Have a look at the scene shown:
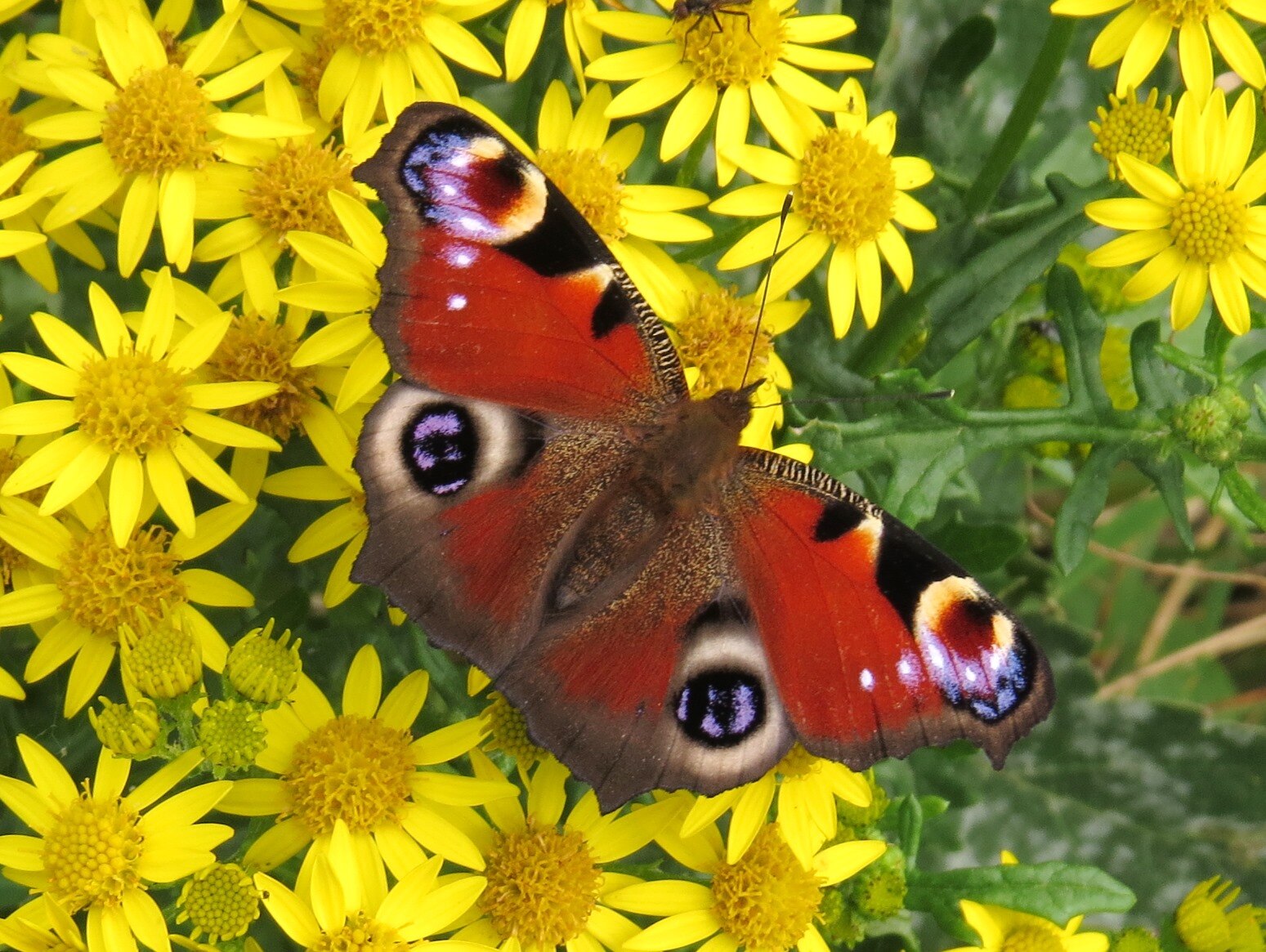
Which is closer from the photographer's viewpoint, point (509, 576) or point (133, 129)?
point (509, 576)

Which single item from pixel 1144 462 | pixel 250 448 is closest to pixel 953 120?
pixel 1144 462

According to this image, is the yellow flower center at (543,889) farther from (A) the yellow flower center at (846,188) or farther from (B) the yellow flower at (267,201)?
(A) the yellow flower center at (846,188)

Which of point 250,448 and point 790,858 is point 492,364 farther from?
point 790,858

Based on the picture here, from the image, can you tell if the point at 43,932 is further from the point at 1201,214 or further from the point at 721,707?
the point at 1201,214

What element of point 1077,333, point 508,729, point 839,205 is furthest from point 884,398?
point 508,729

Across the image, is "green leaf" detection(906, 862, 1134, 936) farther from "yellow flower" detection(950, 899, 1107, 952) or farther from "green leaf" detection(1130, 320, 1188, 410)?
"green leaf" detection(1130, 320, 1188, 410)

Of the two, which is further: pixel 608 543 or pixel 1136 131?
pixel 1136 131

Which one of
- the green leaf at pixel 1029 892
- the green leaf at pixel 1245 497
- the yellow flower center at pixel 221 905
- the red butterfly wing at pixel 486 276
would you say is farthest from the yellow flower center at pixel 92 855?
the green leaf at pixel 1245 497
